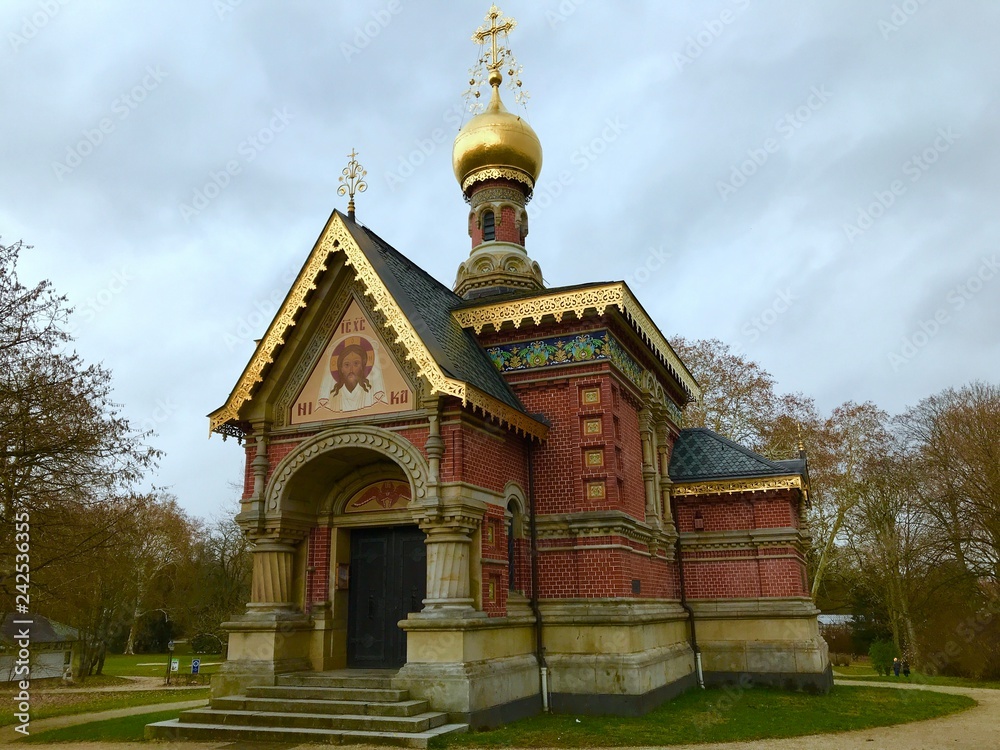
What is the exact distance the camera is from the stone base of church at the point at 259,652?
1176cm

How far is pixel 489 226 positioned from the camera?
65.2 ft

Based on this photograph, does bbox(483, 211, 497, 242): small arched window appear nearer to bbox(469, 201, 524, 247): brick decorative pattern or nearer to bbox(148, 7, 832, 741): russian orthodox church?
bbox(469, 201, 524, 247): brick decorative pattern

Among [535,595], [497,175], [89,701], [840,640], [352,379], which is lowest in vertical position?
[840,640]

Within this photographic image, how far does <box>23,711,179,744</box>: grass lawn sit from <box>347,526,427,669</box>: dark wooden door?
3.26m

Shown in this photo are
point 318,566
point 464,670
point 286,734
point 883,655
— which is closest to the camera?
point 286,734

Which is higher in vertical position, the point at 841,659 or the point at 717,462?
the point at 717,462

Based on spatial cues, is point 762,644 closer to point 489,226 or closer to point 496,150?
point 489,226

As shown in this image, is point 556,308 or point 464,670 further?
point 556,308

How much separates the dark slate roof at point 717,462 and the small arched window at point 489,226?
22.3 ft

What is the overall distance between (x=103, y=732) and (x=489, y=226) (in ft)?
43.9

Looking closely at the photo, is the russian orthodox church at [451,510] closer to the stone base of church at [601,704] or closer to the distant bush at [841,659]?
the stone base of church at [601,704]

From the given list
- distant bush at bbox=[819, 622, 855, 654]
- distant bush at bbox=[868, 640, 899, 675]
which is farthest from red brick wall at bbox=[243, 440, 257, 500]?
distant bush at bbox=[819, 622, 855, 654]

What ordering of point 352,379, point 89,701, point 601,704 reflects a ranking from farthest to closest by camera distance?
point 89,701 → point 352,379 → point 601,704

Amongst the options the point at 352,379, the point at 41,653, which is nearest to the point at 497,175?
the point at 352,379
